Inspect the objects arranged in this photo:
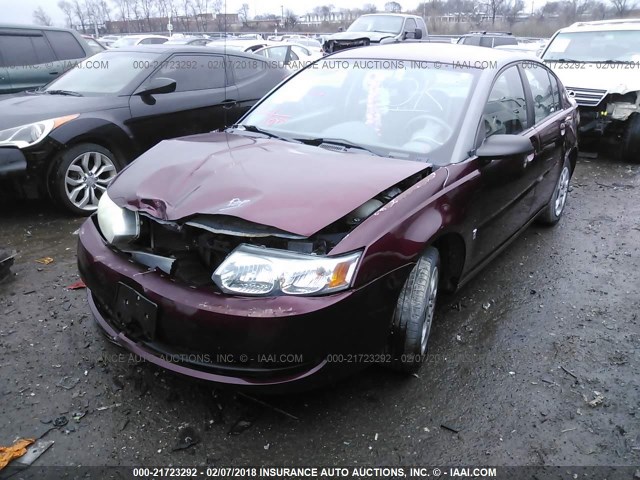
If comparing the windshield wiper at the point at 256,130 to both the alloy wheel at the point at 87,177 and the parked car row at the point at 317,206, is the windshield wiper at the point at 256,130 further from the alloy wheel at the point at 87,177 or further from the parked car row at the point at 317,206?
the alloy wheel at the point at 87,177

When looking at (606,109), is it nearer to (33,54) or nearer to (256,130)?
(256,130)

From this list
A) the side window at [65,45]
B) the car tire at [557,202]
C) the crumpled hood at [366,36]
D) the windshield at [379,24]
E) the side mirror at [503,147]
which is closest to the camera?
the side mirror at [503,147]

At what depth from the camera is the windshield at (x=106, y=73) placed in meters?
5.20

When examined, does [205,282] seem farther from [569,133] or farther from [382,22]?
[382,22]

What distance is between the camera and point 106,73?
5.36 metres

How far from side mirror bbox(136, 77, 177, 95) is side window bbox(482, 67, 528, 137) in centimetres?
320

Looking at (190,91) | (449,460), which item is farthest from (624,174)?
(449,460)

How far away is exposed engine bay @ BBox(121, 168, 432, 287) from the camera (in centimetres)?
218

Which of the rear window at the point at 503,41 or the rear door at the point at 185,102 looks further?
the rear window at the point at 503,41

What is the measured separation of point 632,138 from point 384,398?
6.32 meters

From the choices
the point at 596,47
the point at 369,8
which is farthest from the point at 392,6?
the point at 596,47

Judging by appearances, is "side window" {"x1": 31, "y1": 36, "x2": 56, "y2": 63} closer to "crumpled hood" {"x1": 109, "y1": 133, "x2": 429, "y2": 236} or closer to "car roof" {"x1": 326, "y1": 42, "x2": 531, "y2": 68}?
"car roof" {"x1": 326, "y1": 42, "x2": 531, "y2": 68}

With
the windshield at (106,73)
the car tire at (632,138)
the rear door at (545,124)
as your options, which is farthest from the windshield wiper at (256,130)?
the car tire at (632,138)

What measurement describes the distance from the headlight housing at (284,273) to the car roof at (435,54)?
6.46 ft
